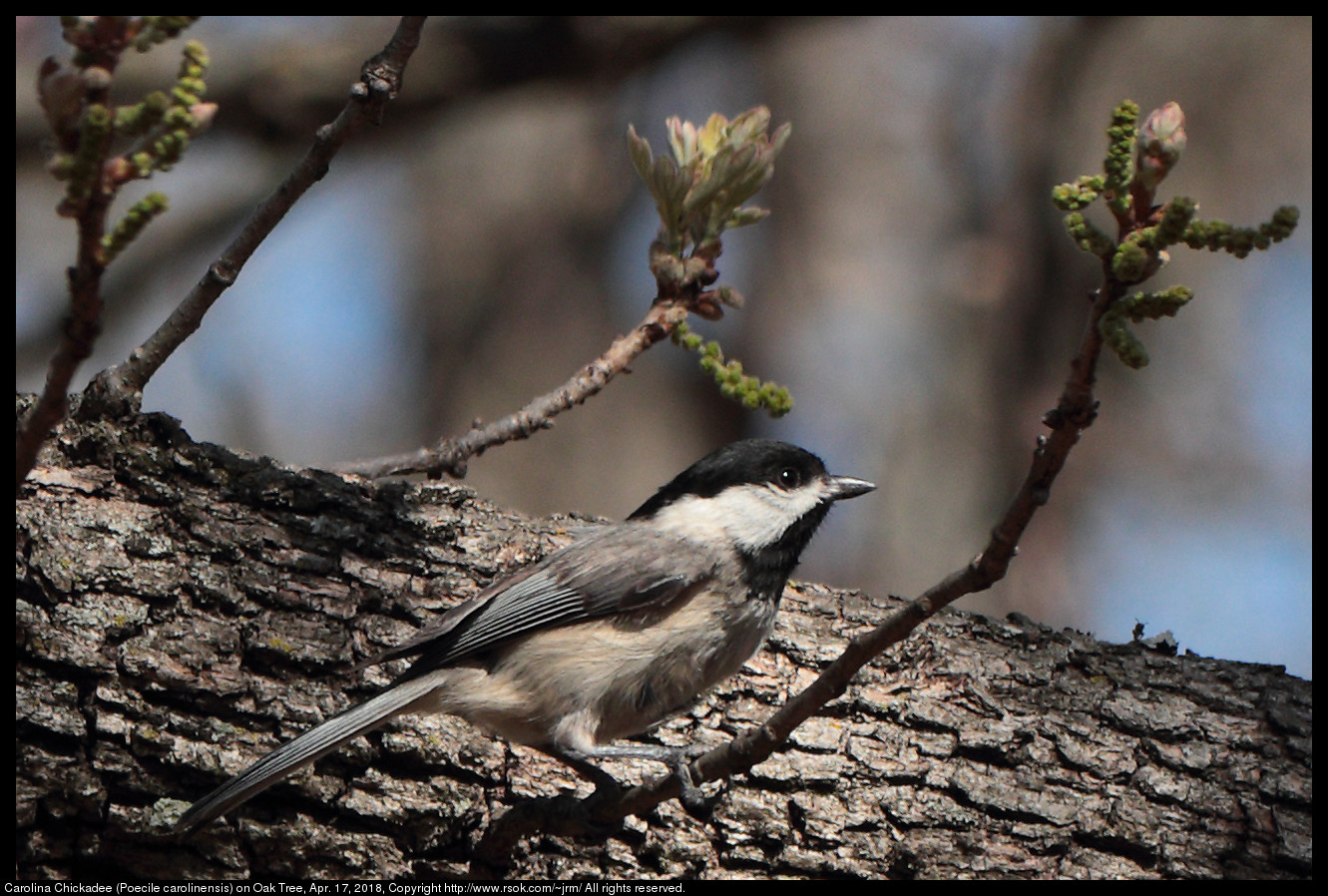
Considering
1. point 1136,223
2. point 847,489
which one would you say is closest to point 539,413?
point 847,489

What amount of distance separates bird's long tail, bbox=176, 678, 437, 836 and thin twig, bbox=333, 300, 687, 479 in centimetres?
63

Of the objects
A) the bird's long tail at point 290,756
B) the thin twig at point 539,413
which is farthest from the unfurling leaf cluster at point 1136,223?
the bird's long tail at point 290,756

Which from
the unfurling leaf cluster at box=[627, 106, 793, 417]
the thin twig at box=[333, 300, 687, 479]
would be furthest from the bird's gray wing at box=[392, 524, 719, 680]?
the unfurling leaf cluster at box=[627, 106, 793, 417]

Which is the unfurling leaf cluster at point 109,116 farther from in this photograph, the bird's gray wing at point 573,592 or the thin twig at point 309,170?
the bird's gray wing at point 573,592

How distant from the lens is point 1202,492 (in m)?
5.93

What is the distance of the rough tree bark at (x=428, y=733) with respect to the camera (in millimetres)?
2213

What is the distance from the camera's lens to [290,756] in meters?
2.09

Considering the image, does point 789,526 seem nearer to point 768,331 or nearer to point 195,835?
point 195,835

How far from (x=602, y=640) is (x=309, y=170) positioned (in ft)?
4.04

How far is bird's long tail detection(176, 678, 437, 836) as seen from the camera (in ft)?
6.71

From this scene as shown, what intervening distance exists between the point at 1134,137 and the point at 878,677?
161 cm

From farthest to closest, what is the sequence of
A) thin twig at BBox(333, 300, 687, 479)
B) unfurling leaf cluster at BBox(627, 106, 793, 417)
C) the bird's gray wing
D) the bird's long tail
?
the bird's gray wing → thin twig at BBox(333, 300, 687, 479) → unfurling leaf cluster at BBox(627, 106, 793, 417) → the bird's long tail

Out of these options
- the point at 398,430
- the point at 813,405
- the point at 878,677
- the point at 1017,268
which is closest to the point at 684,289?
the point at 878,677

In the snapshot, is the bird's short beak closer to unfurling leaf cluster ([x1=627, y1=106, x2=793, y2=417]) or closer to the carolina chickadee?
the carolina chickadee
